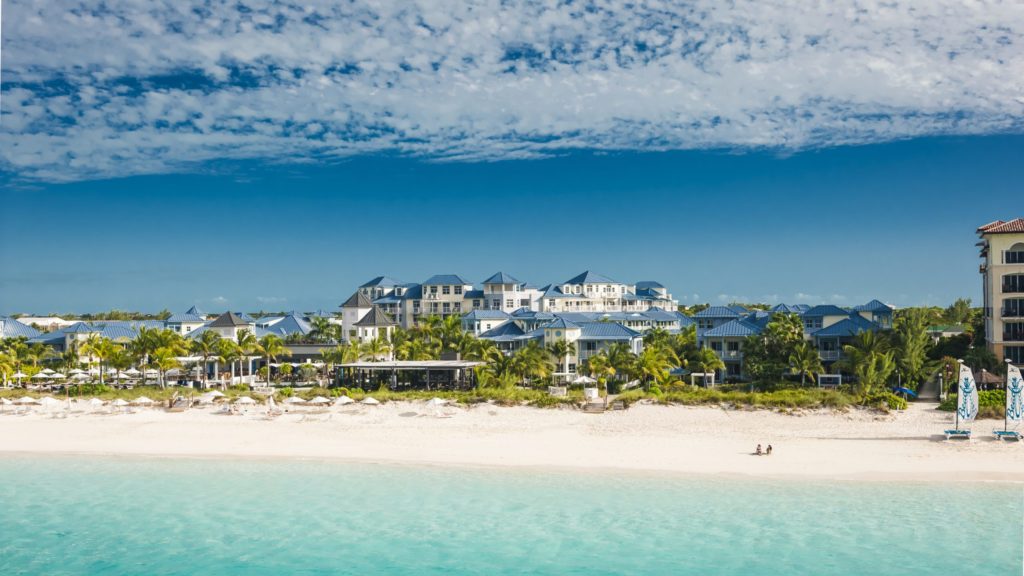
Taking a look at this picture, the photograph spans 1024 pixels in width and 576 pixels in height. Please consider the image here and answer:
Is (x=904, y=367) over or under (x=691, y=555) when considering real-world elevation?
over

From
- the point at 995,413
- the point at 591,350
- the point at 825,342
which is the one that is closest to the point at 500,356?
the point at 591,350

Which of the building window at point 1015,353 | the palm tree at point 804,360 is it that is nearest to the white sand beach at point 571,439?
the palm tree at point 804,360

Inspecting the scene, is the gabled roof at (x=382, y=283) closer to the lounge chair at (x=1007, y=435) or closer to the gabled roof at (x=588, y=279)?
the gabled roof at (x=588, y=279)

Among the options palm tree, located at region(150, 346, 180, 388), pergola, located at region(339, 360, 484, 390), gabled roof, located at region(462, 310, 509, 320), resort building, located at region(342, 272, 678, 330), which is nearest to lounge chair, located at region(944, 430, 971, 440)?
pergola, located at region(339, 360, 484, 390)

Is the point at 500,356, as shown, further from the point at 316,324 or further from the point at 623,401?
the point at 316,324

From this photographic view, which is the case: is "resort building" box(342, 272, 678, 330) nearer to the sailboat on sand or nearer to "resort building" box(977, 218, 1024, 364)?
"resort building" box(977, 218, 1024, 364)
